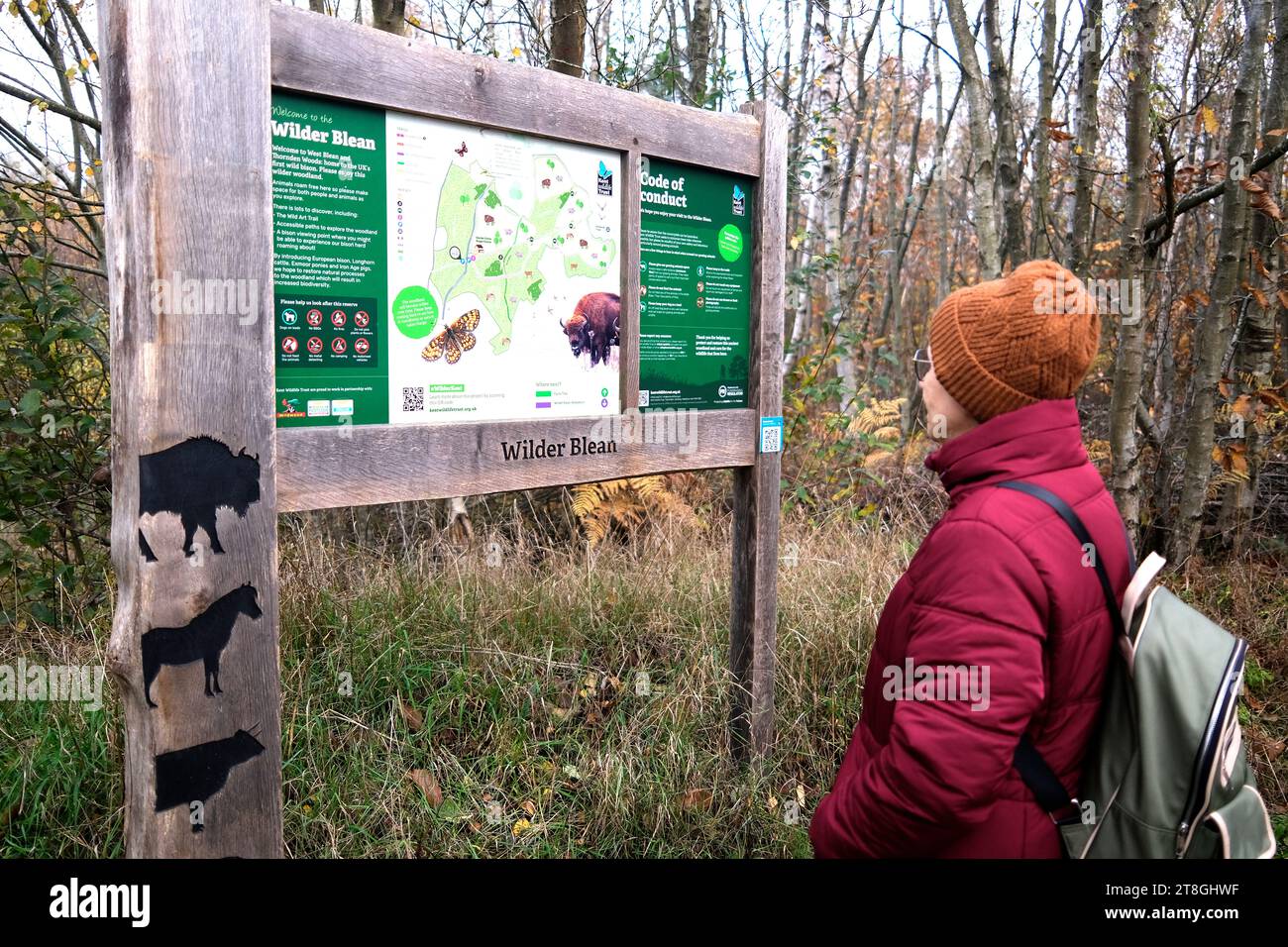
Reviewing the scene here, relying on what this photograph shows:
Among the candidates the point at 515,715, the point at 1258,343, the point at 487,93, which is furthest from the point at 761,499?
the point at 1258,343

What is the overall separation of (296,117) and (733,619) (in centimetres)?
246

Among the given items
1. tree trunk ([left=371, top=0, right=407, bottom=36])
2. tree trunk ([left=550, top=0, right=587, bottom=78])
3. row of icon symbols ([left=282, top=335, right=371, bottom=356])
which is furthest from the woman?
tree trunk ([left=550, top=0, right=587, bottom=78])

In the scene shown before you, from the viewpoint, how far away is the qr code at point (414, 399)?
9.16 ft

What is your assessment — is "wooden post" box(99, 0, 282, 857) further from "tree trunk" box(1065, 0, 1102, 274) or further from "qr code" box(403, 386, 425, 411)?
"tree trunk" box(1065, 0, 1102, 274)

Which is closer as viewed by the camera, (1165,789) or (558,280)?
(1165,789)

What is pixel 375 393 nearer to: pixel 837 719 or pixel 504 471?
pixel 504 471

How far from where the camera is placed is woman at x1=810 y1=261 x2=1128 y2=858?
5.92 ft

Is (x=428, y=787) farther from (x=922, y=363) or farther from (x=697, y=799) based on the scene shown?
(x=922, y=363)

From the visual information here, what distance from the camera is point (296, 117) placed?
99.3 inches

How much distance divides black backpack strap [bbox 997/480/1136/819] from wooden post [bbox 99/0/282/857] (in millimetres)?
1769

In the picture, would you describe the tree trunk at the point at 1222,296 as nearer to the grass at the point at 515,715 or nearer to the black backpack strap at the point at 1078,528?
the grass at the point at 515,715
